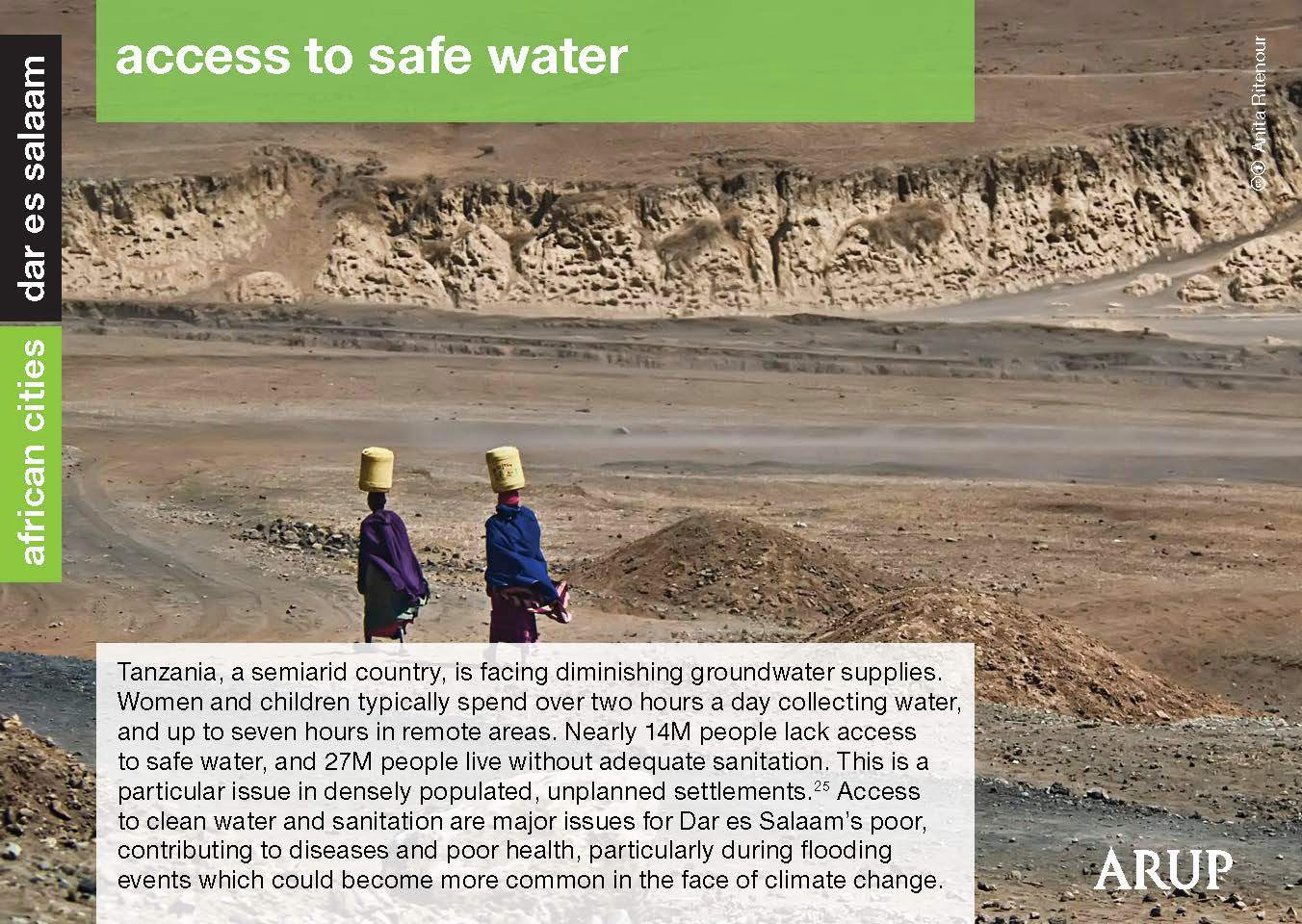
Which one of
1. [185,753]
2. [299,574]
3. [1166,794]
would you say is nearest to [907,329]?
[299,574]

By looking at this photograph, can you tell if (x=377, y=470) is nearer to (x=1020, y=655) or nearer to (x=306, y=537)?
(x=1020, y=655)

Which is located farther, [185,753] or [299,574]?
[299,574]

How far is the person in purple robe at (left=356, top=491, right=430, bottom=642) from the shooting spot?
1262 cm

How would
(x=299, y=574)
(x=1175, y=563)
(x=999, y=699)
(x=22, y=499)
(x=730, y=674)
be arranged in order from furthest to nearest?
(x=1175, y=563) → (x=299, y=574) → (x=22, y=499) → (x=999, y=699) → (x=730, y=674)

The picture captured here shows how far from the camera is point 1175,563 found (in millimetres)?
26078

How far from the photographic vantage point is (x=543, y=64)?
2633 inches

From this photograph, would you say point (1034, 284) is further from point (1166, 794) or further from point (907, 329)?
point (1166, 794)

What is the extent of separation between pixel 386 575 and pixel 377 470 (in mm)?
751

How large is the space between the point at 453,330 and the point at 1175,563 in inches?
878

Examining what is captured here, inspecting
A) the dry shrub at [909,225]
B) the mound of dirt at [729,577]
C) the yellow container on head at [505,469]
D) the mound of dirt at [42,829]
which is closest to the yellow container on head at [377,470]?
the yellow container on head at [505,469]

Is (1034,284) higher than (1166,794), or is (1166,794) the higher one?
(1034,284)

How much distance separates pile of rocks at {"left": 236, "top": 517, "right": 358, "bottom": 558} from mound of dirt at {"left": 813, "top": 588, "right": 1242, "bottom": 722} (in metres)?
7.76

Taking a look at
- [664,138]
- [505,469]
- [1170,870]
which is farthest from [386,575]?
[664,138]

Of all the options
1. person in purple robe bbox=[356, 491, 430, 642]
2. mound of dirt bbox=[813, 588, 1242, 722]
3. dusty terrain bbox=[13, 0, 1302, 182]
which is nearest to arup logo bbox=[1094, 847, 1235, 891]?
mound of dirt bbox=[813, 588, 1242, 722]
